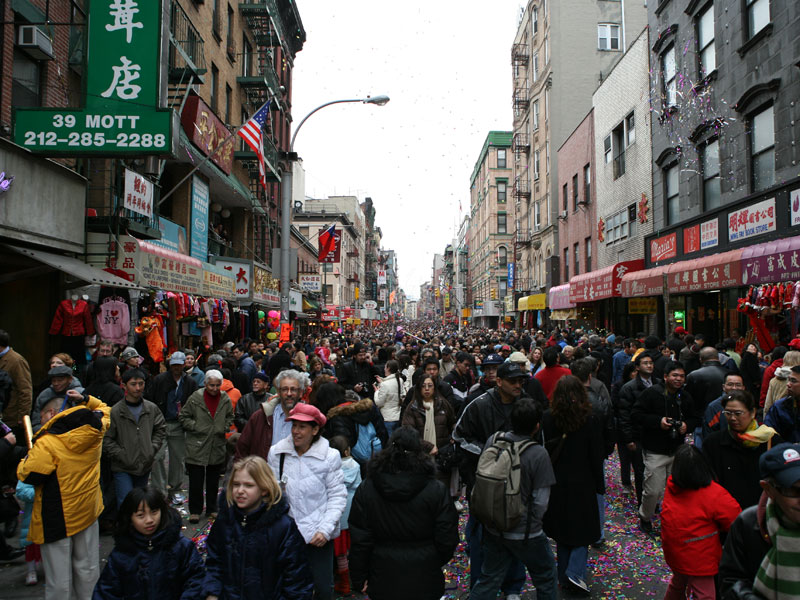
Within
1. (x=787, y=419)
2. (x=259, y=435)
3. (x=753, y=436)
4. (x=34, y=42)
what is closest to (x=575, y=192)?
(x=34, y=42)

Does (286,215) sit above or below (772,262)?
above

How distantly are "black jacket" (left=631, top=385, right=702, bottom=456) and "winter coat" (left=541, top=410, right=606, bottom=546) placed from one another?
1.68 metres

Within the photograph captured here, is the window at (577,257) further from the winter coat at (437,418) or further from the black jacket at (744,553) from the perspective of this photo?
the black jacket at (744,553)

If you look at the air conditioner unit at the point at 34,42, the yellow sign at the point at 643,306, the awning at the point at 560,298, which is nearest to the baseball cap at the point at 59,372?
the air conditioner unit at the point at 34,42

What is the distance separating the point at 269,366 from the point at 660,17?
19.0m

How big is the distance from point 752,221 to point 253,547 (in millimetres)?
15326

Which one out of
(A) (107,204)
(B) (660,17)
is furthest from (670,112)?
(A) (107,204)

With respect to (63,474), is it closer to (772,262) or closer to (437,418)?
(437,418)

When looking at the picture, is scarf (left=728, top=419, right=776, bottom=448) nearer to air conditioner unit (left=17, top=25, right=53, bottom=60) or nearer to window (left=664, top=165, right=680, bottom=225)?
air conditioner unit (left=17, top=25, right=53, bottom=60)

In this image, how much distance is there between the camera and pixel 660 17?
802 inches

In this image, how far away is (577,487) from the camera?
4.83 meters

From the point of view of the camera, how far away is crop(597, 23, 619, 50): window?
3753cm

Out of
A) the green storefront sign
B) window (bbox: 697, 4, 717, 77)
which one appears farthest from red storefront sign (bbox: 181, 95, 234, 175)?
window (bbox: 697, 4, 717, 77)

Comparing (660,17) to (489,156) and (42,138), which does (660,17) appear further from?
(489,156)
